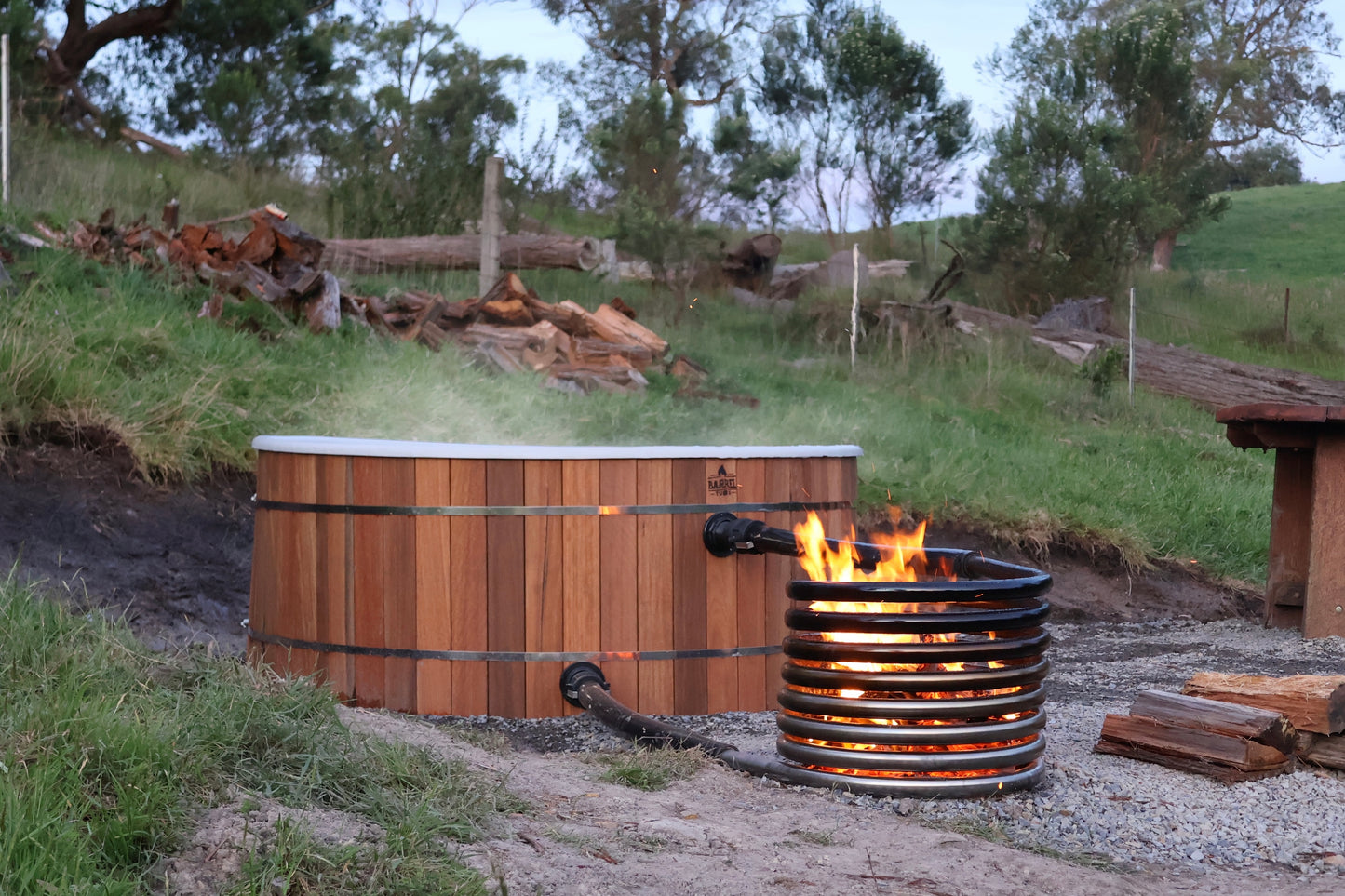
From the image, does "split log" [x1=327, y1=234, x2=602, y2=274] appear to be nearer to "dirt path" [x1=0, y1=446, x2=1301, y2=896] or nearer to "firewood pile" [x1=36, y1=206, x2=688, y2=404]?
"firewood pile" [x1=36, y1=206, x2=688, y2=404]

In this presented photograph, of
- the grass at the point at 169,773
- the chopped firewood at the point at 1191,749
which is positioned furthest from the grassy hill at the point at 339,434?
the chopped firewood at the point at 1191,749

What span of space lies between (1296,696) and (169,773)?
281 centimetres

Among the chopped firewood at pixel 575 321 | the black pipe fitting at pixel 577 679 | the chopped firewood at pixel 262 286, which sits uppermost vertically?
the chopped firewood at pixel 262 286

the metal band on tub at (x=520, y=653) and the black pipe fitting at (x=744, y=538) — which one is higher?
the black pipe fitting at (x=744, y=538)

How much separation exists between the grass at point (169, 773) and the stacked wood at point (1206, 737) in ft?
5.84

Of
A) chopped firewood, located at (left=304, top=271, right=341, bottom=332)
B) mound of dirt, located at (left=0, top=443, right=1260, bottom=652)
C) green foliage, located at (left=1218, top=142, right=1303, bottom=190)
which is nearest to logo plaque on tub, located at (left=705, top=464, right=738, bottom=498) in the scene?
mound of dirt, located at (left=0, top=443, right=1260, bottom=652)

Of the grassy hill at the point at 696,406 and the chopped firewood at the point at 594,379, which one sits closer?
the grassy hill at the point at 696,406

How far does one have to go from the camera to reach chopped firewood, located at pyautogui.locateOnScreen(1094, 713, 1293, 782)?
3.05m

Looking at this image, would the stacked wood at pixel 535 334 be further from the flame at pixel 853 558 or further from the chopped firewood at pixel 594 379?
the flame at pixel 853 558

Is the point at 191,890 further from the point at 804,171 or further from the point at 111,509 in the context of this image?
the point at 804,171

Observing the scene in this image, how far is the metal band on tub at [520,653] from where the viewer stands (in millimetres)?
3910

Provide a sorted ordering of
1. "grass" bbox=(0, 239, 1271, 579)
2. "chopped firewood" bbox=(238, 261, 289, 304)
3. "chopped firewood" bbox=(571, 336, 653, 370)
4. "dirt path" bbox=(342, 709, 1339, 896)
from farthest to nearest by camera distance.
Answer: "chopped firewood" bbox=(571, 336, 653, 370)
"chopped firewood" bbox=(238, 261, 289, 304)
"grass" bbox=(0, 239, 1271, 579)
"dirt path" bbox=(342, 709, 1339, 896)

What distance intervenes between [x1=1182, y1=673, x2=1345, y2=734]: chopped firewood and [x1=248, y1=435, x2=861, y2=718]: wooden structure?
60.8 inches

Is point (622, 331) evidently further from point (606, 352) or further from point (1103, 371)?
point (1103, 371)
